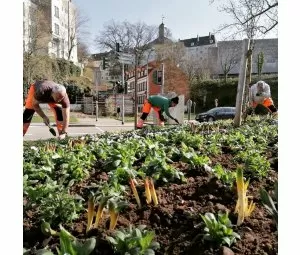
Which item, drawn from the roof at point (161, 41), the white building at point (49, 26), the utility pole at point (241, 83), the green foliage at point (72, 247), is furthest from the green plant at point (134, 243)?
the utility pole at point (241, 83)

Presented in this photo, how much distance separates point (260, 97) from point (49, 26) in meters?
2.49

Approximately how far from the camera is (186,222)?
47.0 inches

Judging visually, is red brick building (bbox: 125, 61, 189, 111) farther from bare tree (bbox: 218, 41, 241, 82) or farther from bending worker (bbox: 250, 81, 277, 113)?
bending worker (bbox: 250, 81, 277, 113)

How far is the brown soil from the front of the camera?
3.43 feet

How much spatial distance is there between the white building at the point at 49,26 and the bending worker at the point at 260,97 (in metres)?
1.99

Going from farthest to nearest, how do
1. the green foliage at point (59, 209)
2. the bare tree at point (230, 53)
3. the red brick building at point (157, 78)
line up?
the bare tree at point (230, 53) < the red brick building at point (157, 78) < the green foliage at point (59, 209)

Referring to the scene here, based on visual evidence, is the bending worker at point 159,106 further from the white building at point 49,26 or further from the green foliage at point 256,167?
the green foliage at point 256,167

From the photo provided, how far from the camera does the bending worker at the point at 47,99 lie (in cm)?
211

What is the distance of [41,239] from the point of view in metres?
1.13

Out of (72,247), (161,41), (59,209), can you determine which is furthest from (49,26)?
(72,247)

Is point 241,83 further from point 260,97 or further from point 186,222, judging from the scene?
point 186,222

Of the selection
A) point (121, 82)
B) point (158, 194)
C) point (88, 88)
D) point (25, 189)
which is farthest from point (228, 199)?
point (88, 88)

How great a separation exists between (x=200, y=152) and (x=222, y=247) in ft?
4.23

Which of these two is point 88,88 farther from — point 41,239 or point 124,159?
point 41,239
